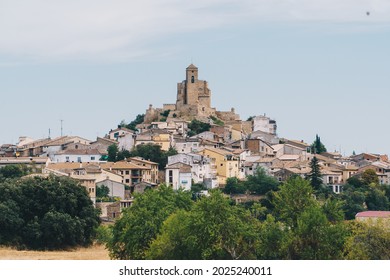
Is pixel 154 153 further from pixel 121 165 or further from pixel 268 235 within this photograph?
pixel 268 235

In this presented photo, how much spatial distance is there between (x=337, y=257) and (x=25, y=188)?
58.9 ft

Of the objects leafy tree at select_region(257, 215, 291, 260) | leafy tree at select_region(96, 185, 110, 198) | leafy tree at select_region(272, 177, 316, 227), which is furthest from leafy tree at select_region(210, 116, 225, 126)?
leafy tree at select_region(257, 215, 291, 260)

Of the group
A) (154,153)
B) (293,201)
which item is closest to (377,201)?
(154,153)

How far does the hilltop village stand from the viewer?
62.2 m

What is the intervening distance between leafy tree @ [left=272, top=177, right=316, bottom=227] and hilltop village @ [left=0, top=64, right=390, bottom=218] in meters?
20.4

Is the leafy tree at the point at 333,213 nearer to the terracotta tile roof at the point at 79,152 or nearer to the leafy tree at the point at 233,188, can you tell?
the leafy tree at the point at 233,188

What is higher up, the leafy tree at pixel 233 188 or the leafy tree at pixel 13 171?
the leafy tree at pixel 13 171

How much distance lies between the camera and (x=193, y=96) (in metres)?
83.4

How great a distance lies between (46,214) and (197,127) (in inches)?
1376

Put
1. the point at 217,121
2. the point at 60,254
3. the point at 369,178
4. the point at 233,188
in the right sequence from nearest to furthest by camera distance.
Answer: the point at 60,254 < the point at 233,188 < the point at 369,178 < the point at 217,121

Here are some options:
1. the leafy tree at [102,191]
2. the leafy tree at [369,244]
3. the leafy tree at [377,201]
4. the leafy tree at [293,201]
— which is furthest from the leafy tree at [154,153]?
the leafy tree at [369,244]

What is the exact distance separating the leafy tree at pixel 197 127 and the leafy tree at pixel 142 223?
39.4 meters

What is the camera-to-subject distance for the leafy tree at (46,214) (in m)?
42.0

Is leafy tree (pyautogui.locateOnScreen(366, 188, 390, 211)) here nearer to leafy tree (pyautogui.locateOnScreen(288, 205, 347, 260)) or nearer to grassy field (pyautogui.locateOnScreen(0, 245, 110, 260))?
grassy field (pyautogui.locateOnScreen(0, 245, 110, 260))
